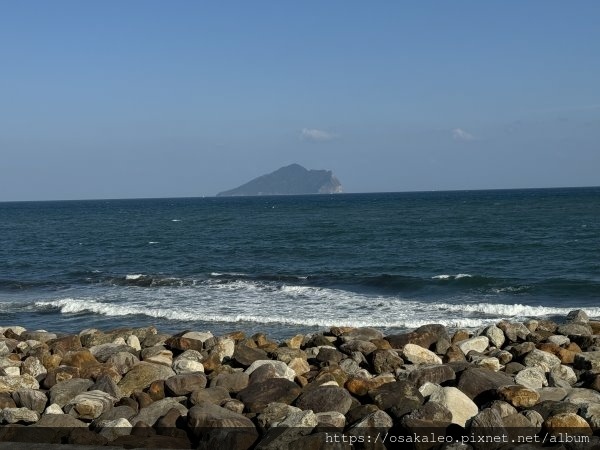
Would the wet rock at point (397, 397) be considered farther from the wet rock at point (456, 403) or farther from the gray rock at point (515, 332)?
the gray rock at point (515, 332)

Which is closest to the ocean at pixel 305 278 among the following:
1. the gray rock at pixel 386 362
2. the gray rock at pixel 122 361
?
the gray rock at pixel 122 361

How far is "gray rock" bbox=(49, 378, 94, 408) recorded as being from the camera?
30.6 feet

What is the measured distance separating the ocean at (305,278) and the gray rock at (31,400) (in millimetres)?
8589

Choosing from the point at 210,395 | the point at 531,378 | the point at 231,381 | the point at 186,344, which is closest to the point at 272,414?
the point at 210,395

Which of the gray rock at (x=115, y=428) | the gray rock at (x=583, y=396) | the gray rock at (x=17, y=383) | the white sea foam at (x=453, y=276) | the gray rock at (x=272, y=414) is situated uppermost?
the gray rock at (x=272, y=414)

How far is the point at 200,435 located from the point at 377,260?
89.0 ft

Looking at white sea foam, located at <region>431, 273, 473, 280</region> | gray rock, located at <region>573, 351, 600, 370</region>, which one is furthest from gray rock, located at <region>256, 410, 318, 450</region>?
white sea foam, located at <region>431, 273, 473, 280</region>

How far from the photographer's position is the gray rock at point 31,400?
9.19 m

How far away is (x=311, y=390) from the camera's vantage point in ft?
29.5

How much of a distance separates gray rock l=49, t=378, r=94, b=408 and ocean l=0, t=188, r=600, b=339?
802 cm

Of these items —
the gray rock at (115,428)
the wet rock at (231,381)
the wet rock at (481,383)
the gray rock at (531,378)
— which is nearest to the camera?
the gray rock at (115,428)

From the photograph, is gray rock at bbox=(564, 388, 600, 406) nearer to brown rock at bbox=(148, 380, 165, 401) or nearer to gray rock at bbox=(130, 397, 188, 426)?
gray rock at bbox=(130, 397, 188, 426)

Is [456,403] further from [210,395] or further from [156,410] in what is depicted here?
[156,410]

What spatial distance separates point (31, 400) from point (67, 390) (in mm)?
452
